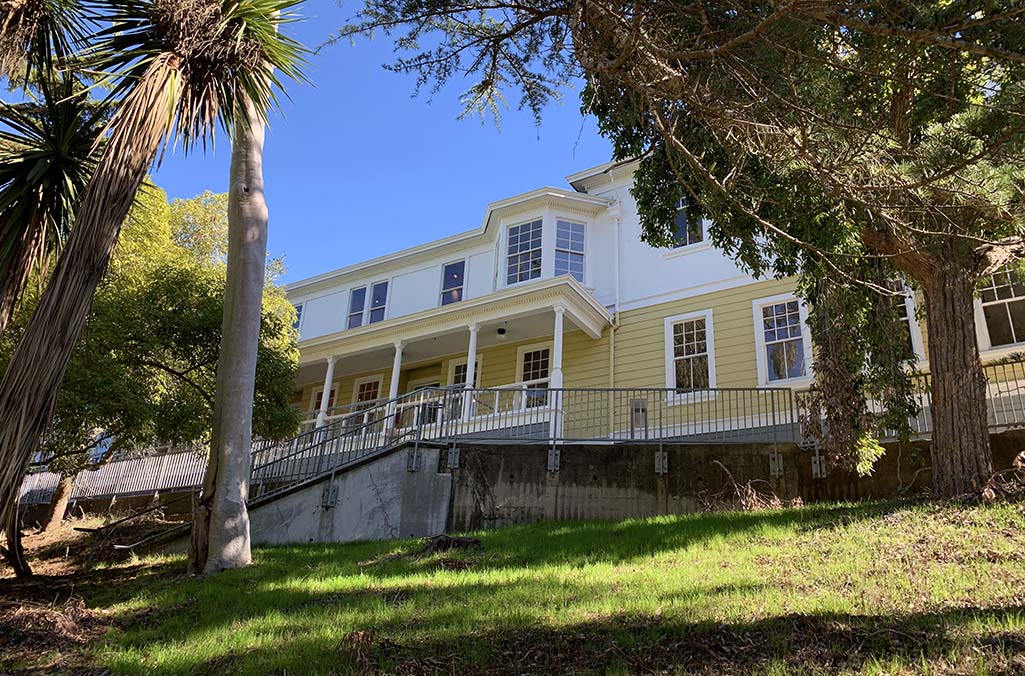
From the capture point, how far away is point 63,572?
10.9 meters

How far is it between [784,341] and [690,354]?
210cm

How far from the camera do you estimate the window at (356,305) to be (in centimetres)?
2364

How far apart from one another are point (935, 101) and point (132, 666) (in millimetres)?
8423

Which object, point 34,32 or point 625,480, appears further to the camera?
point 625,480

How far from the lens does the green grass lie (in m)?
4.58

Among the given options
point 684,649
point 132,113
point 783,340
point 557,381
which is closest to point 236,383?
point 132,113

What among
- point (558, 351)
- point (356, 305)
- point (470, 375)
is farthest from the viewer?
point (356, 305)

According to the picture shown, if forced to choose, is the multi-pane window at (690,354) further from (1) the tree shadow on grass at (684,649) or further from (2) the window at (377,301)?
(1) the tree shadow on grass at (684,649)

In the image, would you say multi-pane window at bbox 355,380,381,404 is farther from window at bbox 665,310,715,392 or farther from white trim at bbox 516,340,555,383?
window at bbox 665,310,715,392

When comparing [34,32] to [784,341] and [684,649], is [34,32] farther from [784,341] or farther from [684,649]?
[784,341]

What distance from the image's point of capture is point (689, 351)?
16.8 m

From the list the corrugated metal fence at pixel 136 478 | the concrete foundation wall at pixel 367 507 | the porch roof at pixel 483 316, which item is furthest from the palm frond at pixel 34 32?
the corrugated metal fence at pixel 136 478

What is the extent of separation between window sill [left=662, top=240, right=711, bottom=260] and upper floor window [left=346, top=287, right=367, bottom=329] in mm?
10216

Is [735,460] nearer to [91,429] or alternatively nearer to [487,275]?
[91,429]
